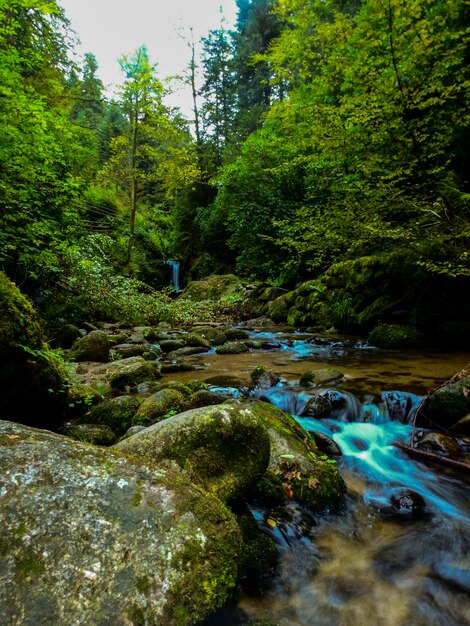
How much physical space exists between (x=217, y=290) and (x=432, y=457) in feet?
46.1

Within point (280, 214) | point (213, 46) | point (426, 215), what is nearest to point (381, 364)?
point (426, 215)

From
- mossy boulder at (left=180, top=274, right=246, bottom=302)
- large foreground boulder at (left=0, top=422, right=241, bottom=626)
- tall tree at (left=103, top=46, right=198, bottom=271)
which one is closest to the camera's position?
large foreground boulder at (left=0, top=422, right=241, bottom=626)

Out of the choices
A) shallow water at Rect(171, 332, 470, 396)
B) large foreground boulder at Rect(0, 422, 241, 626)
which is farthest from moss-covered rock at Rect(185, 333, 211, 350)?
large foreground boulder at Rect(0, 422, 241, 626)

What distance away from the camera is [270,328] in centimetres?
1183

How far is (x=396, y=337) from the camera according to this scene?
320 inches

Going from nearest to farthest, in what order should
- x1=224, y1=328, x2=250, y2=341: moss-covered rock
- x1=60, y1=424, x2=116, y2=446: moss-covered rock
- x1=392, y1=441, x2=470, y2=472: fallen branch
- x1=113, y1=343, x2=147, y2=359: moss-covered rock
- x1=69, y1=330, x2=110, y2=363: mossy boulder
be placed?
1. x1=392, y1=441, x2=470, y2=472: fallen branch
2. x1=60, y1=424, x2=116, y2=446: moss-covered rock
3. x1=69, y1=330, x2=110, y2=363: mossy boulder
4. x1=113, y1=343, x2=147, y2=359: moss-covered rock
5. x1=224, y1=328, x2=250, y2=341: moss-covered rock

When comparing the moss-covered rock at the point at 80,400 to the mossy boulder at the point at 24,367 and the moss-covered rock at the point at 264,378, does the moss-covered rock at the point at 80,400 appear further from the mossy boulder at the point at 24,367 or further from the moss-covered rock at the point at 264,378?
the moss-covered rock at the point at 264,378

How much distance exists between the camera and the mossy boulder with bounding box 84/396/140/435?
4.02m

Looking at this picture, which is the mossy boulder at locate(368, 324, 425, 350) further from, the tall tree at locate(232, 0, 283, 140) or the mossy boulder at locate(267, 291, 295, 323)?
the tall tree at locate(232, 0, 283, 140)

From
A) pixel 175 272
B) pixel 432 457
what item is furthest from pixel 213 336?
pixel 175 272

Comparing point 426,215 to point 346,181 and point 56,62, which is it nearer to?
point 346,181

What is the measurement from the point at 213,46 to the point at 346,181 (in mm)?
22214

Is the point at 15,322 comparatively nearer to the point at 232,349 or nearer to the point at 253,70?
the point at 232,349

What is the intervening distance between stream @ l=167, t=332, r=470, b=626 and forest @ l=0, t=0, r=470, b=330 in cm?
333
